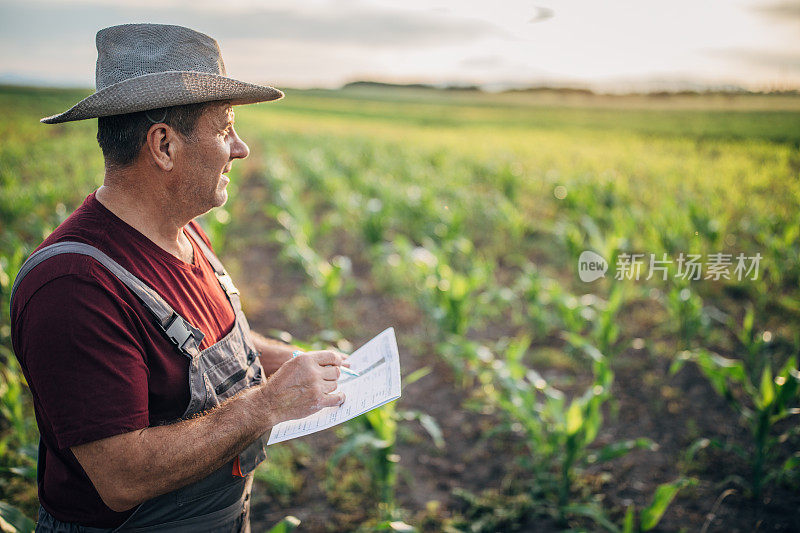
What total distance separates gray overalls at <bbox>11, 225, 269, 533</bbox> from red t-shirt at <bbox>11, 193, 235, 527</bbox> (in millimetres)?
29

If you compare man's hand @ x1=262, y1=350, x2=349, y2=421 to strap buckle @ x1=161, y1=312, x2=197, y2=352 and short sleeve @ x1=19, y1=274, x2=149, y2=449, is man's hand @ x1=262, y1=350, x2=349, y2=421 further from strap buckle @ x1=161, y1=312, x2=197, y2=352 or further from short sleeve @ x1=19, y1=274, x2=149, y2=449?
short sleeve @ x1=19, y1=274, x2=149, y2=449

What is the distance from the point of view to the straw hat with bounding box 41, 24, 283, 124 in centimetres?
126

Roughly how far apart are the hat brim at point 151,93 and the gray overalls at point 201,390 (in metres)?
0.37

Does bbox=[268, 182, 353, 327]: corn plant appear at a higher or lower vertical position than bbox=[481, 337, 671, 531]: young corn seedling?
higher

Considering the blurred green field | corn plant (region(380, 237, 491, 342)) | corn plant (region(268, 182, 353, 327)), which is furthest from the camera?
corn plant (region(268, 182, 353, 327))

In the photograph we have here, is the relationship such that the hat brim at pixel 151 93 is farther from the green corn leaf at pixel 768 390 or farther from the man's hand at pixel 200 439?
the green corn leaf at pixel 768 390

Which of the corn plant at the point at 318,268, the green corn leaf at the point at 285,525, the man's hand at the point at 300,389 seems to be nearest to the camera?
the man's hand at the point at 300,389

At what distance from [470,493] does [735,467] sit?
163 cm

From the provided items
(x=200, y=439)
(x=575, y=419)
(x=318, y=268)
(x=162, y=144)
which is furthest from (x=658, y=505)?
(x=318, y=268)

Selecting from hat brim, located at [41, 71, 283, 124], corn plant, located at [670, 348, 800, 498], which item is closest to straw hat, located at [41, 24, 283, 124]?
hat brim, located at [41, 71, 283, 124]

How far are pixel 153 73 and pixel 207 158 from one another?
249mm

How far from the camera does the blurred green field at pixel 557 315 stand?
8.90 feet

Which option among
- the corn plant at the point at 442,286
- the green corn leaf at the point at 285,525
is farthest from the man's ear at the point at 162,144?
the corn plant at the point at 442,286

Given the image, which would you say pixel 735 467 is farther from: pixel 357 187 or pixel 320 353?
pixel 357 187
